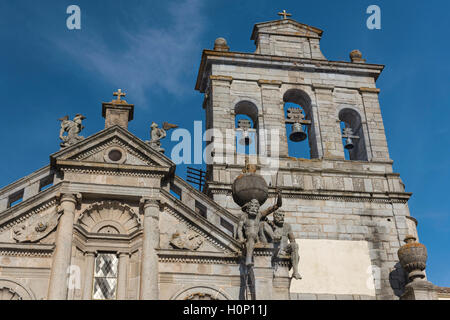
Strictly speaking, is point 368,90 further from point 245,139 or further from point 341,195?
point 245,139

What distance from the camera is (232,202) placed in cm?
2473

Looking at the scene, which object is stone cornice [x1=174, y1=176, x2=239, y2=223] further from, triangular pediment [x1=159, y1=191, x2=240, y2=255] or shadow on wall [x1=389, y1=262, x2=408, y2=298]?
shadow on wall [x1=389, y1=262, x2=408, y2=298]

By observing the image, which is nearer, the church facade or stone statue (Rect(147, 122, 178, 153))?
the church facade

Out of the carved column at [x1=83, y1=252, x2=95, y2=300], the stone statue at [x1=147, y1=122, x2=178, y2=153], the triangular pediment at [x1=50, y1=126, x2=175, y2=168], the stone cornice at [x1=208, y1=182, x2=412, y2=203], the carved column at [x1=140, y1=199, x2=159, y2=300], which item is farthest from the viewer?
the stone cornice at [x1=208, y1=182, x2=412, y2=203]

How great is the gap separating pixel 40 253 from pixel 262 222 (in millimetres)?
6115

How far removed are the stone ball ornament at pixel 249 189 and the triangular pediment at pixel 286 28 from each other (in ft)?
39.6

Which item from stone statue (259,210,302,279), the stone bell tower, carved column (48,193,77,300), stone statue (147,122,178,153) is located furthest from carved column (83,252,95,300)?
the stone bell tower

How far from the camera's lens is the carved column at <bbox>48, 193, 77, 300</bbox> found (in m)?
18.1

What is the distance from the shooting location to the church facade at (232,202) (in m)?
19.0

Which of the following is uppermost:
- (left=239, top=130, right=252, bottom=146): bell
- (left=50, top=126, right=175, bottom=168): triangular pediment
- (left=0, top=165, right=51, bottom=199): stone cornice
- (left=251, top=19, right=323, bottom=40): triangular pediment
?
(left=251, top=19, right=323, bottom=40): triangular pediment

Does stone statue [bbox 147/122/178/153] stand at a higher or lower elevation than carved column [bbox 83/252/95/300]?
higher

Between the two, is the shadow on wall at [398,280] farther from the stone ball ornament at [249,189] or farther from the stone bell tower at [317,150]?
the stone ball ornament at [249,189]

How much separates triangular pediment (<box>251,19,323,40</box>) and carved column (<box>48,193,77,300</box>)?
13.7 metres

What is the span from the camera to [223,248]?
19828 millimetres
